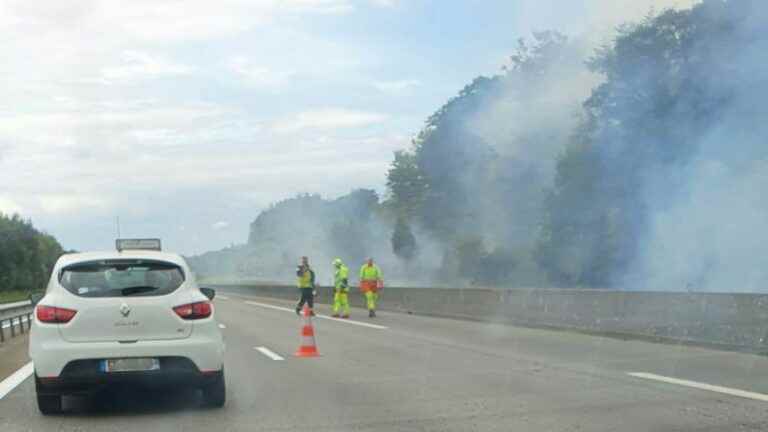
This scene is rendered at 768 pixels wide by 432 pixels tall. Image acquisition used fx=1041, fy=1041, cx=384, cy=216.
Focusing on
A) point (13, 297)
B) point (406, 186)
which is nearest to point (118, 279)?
point (13, 297)

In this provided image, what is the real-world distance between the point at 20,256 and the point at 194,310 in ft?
276

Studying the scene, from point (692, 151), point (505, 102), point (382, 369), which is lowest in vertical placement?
point (382, 369)

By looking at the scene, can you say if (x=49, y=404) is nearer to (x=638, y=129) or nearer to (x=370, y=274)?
(x=370, y=274)

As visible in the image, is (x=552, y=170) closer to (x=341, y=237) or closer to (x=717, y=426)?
(x=341, y=237)

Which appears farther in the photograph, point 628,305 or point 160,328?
point 628,305

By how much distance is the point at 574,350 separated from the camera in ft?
52.1

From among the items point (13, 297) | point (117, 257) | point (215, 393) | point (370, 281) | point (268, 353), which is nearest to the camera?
point (117, 257)

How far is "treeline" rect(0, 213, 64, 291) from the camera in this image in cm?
8069

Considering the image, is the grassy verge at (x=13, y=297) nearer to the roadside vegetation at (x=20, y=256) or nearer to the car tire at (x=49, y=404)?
the roadside vegetation at (x=20, y=256)

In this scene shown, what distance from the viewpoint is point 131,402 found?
36.1 ft

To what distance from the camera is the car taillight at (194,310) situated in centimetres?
986

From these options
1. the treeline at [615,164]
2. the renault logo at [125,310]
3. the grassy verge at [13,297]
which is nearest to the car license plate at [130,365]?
the renault logo at [125,310]

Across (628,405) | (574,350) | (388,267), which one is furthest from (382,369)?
(388,267)

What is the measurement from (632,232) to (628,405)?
33.9m
